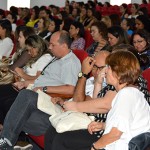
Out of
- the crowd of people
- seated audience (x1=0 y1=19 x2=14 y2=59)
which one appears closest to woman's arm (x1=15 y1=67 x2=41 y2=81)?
the crowd of people

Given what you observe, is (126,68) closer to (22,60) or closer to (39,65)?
(39,65)

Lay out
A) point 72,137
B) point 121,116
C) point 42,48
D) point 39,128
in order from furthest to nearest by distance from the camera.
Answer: point 42,48
point 39,128
point 72,137
point 121,116

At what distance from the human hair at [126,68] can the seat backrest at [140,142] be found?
0.91 feet

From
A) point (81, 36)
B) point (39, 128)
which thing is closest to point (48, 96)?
point (39, 128)

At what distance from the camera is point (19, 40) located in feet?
16.1

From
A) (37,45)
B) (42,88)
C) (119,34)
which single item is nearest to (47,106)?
(42,88)

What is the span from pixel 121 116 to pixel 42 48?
85.3 inches

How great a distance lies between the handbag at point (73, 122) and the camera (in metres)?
2.62

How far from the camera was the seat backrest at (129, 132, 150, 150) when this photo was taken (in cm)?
217

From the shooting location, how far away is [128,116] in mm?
2131

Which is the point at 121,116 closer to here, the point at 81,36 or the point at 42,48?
the point at 42,48

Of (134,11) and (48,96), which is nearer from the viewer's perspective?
(48,96)

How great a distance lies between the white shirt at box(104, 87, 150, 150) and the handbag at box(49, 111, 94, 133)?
1.36 ft

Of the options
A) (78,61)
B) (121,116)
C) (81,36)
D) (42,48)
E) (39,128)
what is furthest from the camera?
(81,36)
